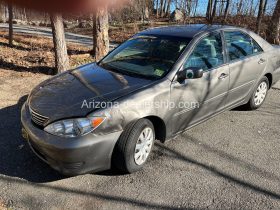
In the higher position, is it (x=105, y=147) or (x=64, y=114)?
(x=64, y=114)

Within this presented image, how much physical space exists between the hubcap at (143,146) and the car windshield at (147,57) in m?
0.67

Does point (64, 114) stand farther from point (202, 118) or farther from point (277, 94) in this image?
point (277, 94)

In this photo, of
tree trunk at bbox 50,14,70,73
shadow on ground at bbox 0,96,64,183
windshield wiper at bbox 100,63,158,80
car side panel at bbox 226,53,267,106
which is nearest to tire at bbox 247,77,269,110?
car side panel at bbox 226,53,267,106

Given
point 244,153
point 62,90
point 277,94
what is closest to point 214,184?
point 244,153

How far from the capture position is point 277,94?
6082mm

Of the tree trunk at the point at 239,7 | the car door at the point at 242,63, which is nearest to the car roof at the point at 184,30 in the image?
the car door at the point at 242,63

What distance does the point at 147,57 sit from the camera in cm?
388

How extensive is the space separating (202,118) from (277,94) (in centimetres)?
283

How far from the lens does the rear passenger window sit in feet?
14.3

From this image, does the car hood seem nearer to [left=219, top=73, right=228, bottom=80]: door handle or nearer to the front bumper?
the front bumper

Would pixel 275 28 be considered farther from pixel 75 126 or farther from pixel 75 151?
pixel 75 151

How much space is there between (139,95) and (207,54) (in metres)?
1.35

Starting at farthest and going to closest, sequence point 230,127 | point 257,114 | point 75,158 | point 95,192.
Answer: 1. point 257,114
2. point 230,127
3. point 95,192
4. point 75,158

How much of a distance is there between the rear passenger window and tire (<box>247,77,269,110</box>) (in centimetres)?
57
